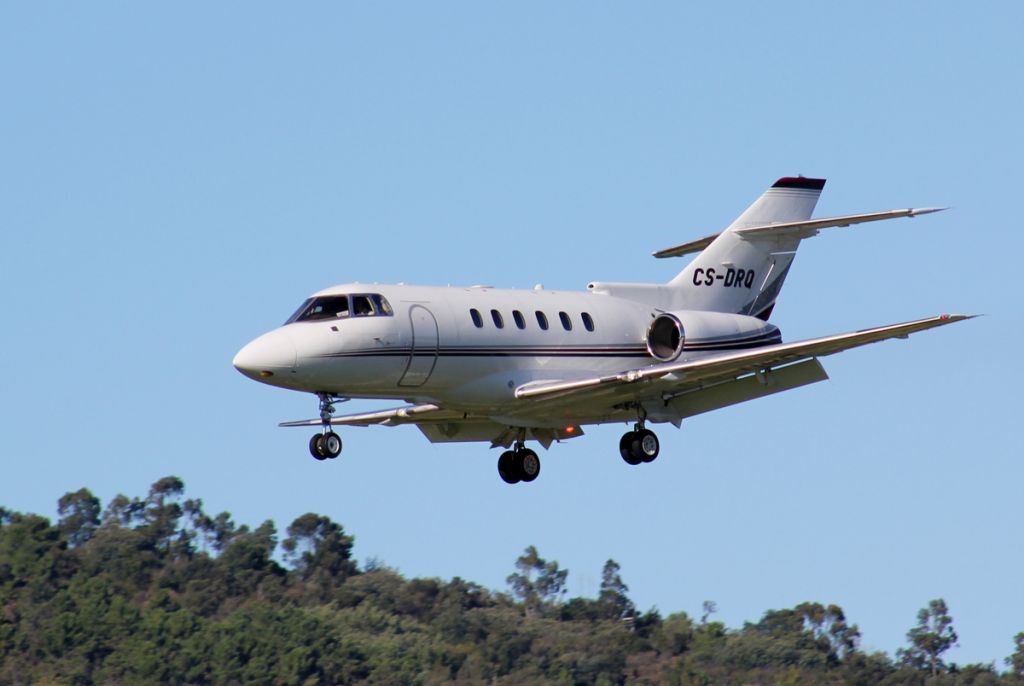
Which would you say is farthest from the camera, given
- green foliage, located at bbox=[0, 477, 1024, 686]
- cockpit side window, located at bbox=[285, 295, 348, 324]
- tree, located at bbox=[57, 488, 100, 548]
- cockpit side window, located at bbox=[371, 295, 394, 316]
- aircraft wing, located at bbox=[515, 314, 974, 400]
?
tree, located at bbox=[57, 488, 100, 548]

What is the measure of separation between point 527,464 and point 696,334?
395 centimetres

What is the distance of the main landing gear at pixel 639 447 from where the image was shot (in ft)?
106

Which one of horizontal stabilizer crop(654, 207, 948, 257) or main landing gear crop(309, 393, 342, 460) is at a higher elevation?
horizontal stabilizer crop(654, 207, 948, 257)

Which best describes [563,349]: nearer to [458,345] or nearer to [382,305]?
[458,345]

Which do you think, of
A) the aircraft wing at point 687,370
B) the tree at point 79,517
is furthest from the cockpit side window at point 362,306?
the tree at point 79,517

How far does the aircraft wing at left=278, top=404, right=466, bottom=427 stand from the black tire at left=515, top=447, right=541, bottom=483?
A: 4.54ft

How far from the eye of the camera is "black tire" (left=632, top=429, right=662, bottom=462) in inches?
1271

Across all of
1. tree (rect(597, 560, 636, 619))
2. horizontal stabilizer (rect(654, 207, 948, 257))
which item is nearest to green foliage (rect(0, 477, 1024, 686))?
tree (rect(597, 560, 636, 619))

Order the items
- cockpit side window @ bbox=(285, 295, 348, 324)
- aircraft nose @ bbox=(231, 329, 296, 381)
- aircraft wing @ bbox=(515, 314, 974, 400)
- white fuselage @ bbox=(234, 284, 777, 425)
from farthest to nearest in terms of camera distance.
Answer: aircraft wing @ bbox=(515, 314, 974, 400) < cockpit side window @ bbox=(285, 295, 348, 324) < white fuselage @ bbox=(234, 284, 777, 425) < aircraft nose @ bbox=(231, 329, 296, 381)

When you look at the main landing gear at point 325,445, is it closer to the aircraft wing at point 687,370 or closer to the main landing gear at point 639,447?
the aircraft wing at point 687,370

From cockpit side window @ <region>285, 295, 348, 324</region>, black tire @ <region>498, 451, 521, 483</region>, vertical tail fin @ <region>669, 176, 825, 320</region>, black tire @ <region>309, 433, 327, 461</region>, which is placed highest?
vertical tail fin @ <region>669, 176, 825, 320</region>

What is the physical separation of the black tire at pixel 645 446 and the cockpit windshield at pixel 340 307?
5.74m

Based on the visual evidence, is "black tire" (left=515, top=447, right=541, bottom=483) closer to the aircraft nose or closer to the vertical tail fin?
the vertical tail fin

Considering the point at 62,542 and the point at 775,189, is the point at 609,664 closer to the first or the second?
the point at 62,542
